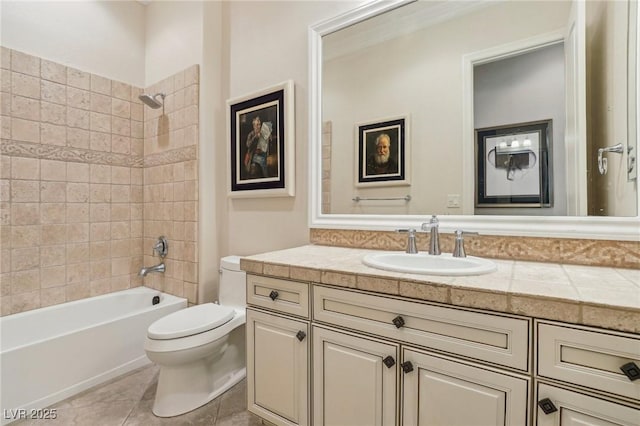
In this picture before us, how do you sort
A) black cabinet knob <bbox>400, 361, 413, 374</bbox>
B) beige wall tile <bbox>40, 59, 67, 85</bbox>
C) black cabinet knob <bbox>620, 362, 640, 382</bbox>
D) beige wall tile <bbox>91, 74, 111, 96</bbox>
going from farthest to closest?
1. beige wall tile <bbox>91, 74, 111, 96</bbox>
2. beige wall tile <bbox>40, 59, 67, 85</bbox>
3. black cabinet knob <bbox>400, 361, 413, 374</bbox>
4. black cabinet knob <bbox>620, 362, 640, 382</bbox>

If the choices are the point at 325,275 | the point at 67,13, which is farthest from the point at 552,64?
the point at 67,13

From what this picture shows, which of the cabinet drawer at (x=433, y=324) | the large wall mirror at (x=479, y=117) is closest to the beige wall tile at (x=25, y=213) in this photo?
the large wall mirror at (x=479, y=117)

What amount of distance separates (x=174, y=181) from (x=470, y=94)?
2.08 m

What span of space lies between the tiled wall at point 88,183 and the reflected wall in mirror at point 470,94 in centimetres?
119

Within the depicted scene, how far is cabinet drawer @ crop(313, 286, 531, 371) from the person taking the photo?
0.79 m

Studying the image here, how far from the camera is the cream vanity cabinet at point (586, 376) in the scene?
0.67 m

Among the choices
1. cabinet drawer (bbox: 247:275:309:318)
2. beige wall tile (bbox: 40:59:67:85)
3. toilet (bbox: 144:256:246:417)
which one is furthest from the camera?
beige wall tile (bbox: 40:59:67:85)

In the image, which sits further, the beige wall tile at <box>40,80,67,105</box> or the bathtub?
the beige wall tile at <box>40,80,67,105</box>

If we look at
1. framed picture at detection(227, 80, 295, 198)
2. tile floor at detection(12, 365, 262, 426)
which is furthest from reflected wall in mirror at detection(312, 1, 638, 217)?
tile floor at detection(12, 365, 262, 426)

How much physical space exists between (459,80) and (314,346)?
4.37 ft

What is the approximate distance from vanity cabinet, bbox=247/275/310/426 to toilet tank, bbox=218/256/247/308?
23.3 inches

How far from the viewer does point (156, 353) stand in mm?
1462

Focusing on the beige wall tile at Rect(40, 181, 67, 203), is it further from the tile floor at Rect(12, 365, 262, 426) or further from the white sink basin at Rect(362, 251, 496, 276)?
the white sink basin at Rect(362, 251, 496, 276)

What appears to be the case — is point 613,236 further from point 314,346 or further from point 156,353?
point 156,353
